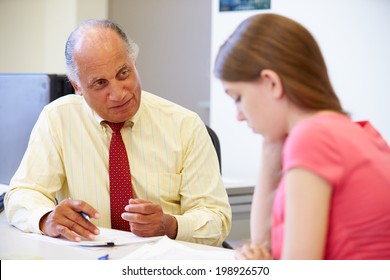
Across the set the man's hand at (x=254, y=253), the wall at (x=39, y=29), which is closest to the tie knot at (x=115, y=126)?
the man's hand at (x=254, y=253)

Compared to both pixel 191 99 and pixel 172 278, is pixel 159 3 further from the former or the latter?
pixel 172 278

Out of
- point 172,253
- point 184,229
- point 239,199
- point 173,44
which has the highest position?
point 173,44

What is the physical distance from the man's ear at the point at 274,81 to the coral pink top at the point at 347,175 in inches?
2.2

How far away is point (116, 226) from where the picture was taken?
5.11 feet

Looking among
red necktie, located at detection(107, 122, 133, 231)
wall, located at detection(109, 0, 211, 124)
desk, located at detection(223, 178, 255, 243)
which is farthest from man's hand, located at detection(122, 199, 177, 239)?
wall, located at detection(109, 0, 211, 124)

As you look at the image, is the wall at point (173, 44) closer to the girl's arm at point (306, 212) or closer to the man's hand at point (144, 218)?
the man's hand at point (144, 218)

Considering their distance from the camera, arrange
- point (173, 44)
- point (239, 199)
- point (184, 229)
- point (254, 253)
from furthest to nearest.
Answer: point (173, 44), point (239, 199), point (184, 229), point (254, 253)

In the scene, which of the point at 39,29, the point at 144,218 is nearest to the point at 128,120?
the point at 144,218

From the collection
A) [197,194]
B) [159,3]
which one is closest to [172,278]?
[197,194]

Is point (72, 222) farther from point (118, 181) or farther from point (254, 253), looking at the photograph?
point (254, 253)

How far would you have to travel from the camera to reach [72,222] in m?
1.33

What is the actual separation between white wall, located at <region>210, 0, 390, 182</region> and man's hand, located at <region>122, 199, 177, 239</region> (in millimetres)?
918

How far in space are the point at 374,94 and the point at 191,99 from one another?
1357mm

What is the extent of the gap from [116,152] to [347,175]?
94cm
